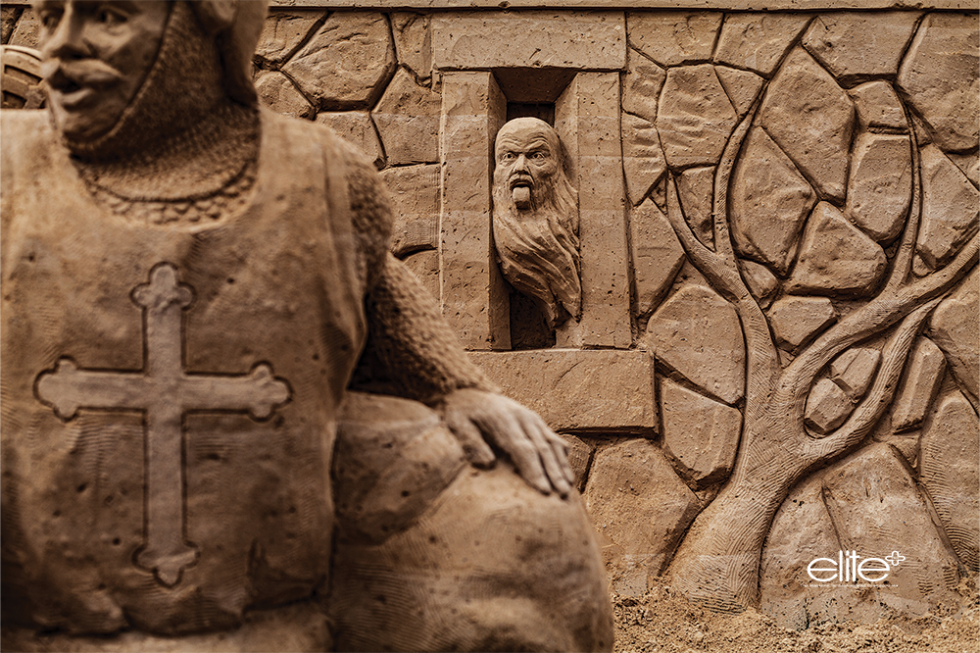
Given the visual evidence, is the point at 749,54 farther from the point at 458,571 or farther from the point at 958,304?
the point at 458,571

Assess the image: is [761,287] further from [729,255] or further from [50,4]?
[50,4]

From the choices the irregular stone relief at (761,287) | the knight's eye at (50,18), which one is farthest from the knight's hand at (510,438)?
the irregular stone relief at (761,287)

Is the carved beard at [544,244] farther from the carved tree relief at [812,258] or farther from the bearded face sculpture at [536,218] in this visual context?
the carved tree relief at [812,258]

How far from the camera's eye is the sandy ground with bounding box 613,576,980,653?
372cm

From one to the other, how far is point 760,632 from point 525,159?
214cm

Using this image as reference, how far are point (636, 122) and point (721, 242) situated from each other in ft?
2.07

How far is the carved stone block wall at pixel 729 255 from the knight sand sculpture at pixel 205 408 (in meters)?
2.35

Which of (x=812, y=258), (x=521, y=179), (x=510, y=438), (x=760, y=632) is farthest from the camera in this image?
(x=812, y=258)

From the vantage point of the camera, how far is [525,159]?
389 cm

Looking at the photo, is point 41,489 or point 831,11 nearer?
point 41,489

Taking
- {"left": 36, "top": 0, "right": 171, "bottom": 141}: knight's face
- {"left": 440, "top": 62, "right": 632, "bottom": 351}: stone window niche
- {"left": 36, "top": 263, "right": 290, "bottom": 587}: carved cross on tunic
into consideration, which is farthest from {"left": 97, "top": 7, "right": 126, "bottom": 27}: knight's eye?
{"left": 440, "top": 62, "right": 632, "bottom": 351}: stone window niche

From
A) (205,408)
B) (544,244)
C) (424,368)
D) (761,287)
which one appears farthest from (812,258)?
(205,408)

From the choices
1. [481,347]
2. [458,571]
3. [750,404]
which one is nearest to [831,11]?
[750,404]

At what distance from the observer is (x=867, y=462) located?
3898 millimetres
